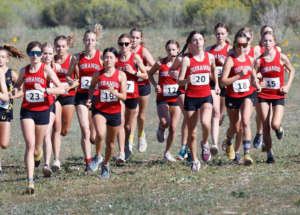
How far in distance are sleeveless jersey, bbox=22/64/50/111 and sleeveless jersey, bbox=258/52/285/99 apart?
11.1 feet

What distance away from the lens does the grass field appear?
20.3 feet

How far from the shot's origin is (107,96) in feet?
26.0

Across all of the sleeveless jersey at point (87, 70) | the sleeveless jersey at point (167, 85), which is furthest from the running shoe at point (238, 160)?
the sleeveless jersey at point (87, 70)

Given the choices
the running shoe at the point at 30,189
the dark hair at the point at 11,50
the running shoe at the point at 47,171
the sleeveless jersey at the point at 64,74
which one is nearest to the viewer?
the running shoe at the point at 30,189

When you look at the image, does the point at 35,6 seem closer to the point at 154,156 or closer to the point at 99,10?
the point at 99,10

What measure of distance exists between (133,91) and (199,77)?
5.88ft

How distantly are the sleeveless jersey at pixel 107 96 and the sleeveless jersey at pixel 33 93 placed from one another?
807 millimetres

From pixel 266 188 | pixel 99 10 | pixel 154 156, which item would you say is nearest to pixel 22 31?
pixel 99 10

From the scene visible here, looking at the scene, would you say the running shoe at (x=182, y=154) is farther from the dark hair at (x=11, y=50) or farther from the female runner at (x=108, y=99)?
the dark hair at (x=11, y=50)

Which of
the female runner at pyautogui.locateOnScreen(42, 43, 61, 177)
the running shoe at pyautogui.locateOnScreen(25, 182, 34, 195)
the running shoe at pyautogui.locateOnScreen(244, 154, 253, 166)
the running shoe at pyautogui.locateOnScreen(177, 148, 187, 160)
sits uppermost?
the female runner at pyautogui.locateOnScreen(42, 43, 61, 177)

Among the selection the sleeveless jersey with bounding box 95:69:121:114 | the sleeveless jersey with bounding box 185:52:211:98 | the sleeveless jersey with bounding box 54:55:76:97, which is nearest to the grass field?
the sleeveless jersey with bounding box 95:69:121:114

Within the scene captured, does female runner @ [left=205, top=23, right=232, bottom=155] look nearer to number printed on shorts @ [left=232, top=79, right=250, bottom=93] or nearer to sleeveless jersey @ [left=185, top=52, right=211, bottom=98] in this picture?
number printed on shorts @ [left=232, top=79, right=250, bottom=93]

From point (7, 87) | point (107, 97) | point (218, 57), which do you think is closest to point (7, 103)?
Answer: point (7, 87)

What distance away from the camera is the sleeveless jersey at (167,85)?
9.56 metres
